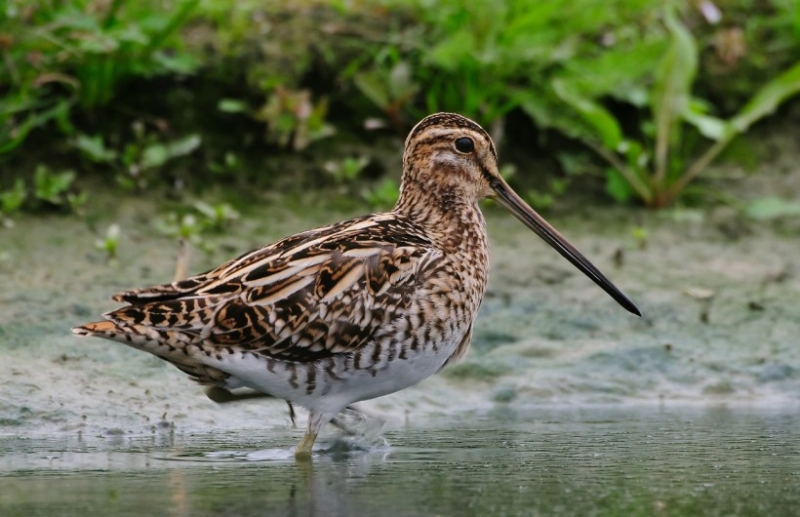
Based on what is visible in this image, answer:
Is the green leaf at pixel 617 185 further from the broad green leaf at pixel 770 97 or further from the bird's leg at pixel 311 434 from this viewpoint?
the bird's leg at pixel 311 434

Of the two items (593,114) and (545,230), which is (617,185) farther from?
(545,230)

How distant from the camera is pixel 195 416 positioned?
6039mm

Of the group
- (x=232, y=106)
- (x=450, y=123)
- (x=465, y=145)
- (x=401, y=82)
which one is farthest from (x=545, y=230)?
(x=232, y=106)

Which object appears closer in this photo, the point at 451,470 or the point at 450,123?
the point at 451,470

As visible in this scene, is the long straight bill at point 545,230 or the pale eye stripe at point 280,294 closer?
the pale eye stripe at point 280,294

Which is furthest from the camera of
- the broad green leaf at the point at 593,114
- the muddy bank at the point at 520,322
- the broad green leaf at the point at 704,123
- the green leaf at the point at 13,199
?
the broad green leaf at the point at 704,123

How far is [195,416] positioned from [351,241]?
1.24m

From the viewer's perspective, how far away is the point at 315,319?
5230 millimetres

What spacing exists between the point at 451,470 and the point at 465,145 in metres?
1.55

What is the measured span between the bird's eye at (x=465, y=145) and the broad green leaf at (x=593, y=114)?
2511 mm

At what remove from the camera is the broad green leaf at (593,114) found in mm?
8258

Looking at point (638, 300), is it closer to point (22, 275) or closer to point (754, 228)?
point (754, 228)

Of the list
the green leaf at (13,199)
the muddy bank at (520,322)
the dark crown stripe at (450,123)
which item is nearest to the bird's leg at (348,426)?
the muddy bank at (520,322)

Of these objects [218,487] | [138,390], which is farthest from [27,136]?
[218,487]
